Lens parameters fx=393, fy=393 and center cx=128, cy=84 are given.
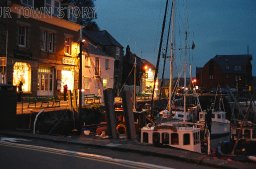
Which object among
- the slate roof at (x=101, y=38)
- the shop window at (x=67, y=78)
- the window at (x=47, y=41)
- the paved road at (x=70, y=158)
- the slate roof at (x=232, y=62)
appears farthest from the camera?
the slate roof at (x=232, y=62)

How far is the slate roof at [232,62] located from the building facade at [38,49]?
70698mm

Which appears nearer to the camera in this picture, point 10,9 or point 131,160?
point 131,160

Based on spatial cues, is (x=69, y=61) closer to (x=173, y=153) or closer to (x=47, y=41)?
(x=47, y=41)

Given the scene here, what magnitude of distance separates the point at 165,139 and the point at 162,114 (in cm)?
1301

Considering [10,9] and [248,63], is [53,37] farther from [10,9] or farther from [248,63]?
[248,63]

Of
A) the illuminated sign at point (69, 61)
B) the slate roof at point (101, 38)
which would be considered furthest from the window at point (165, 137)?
the slate roof at point (101, 38)

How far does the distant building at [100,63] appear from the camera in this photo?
5091 centimetres

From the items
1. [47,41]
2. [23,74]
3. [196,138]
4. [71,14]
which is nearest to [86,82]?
[71,14]

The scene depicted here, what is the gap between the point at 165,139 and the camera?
65.7 ft

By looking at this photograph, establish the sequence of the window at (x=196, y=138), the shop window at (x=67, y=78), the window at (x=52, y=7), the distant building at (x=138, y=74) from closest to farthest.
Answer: the window at (x=196, y=138) → the window at (x=52, y=7) → the shop window at (x=67, y=78) → the distant building at (x=138, y=74)

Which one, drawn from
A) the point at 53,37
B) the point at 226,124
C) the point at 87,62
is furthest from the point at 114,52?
the point at 226,124

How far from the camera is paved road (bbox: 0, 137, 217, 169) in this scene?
9.88 meters

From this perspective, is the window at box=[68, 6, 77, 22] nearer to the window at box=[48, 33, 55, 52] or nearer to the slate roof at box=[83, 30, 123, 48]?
the window at box=[48, 33, 55, 52]

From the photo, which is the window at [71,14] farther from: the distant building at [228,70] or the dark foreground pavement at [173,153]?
the distant building at [228,70]
